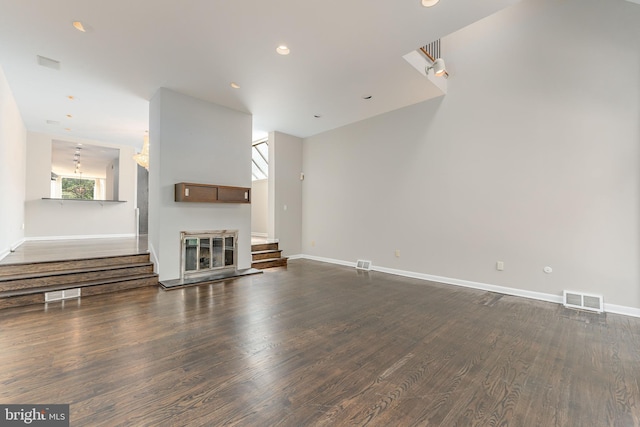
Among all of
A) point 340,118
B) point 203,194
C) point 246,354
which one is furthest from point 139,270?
point 340,118

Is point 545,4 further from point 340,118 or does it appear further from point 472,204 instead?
point 340,118

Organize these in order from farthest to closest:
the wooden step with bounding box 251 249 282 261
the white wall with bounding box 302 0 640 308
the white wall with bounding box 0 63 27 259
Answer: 1. the wooden step with bounding box 251 249 282 261
2. the white wall with bounding box 0 63 27 259
3. the white wall with bounding box 302 0 640 308

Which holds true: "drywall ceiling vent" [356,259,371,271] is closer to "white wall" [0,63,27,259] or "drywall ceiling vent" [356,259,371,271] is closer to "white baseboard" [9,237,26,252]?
"white wall" [0,63,27,259]

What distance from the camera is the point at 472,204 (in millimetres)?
4461

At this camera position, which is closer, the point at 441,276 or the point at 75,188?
the point at 441,276

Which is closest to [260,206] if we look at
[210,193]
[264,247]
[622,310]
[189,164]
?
[264,247]

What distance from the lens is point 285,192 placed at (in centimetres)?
686

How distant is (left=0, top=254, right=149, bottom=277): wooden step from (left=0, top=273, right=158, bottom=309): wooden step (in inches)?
15.9

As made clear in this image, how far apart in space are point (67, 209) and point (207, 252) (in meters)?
5.00

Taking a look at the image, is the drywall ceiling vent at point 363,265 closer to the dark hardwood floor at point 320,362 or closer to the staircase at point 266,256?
the staircase at point 266,256

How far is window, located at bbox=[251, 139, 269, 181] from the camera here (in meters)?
8.16

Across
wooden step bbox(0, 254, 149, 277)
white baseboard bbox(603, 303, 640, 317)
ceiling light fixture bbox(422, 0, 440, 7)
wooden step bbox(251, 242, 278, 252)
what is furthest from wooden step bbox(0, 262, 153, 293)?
white baseboard bbox(603, 303, 640, 317)

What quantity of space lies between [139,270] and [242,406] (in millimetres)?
3740

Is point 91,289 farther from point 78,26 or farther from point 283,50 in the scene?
point 283,50
